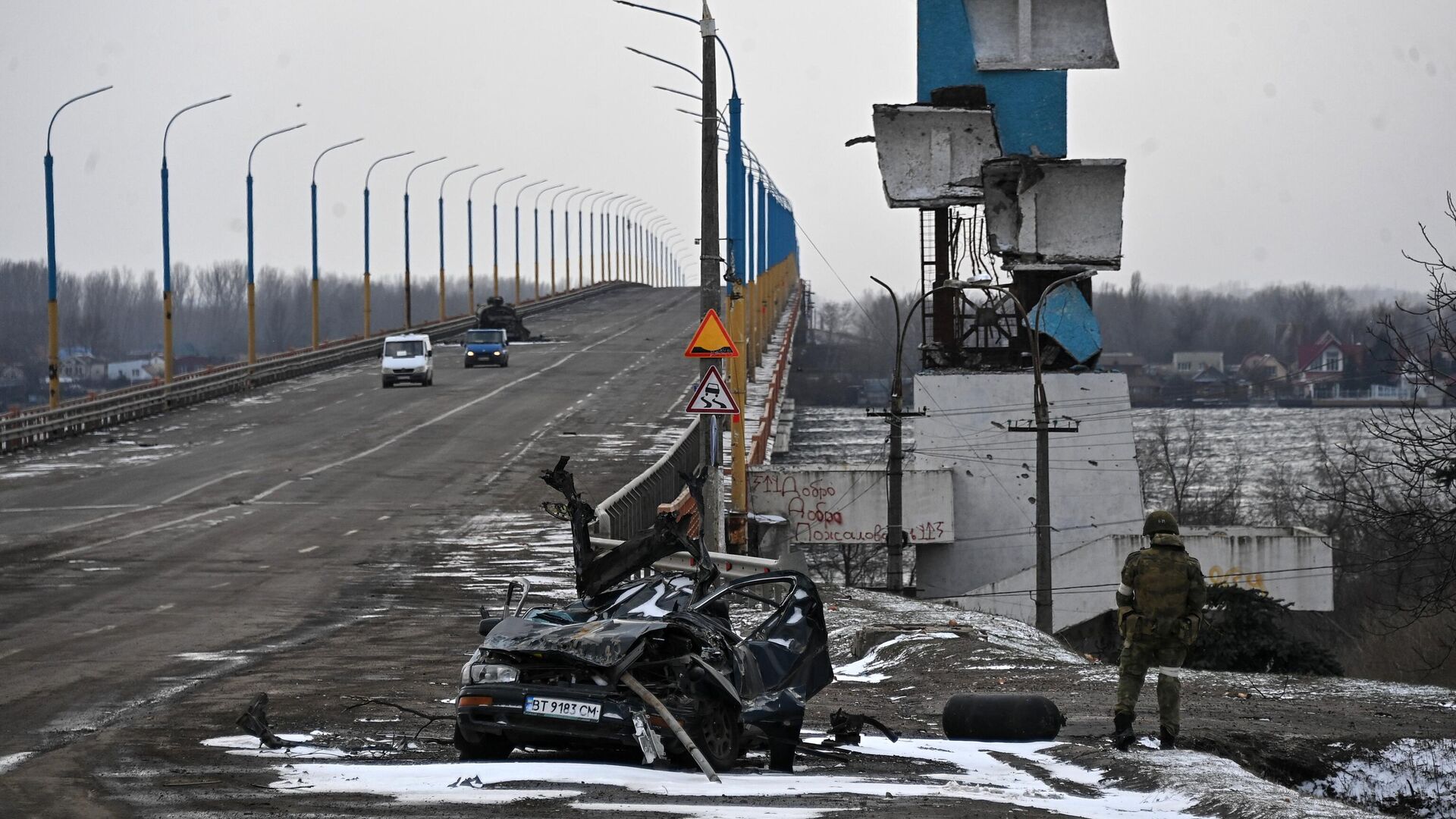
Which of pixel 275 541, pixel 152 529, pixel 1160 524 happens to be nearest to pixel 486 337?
pixel 152 529

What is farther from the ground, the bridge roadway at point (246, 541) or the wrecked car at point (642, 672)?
the wrecked car at point (642, 672)

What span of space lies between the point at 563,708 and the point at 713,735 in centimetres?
96

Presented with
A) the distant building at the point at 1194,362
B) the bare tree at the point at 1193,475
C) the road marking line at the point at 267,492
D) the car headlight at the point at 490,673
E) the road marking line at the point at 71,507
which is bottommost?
the bare tree at the point at 1193,475

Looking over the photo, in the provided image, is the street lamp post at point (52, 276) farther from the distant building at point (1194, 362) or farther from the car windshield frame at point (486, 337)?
the distant building at point (1194, 362)

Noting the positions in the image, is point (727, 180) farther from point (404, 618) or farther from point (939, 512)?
point (404, 618)

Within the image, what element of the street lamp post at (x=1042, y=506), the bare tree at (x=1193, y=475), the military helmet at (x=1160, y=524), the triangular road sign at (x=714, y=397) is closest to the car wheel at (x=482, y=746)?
the military helmet at (x=1160, y=524)

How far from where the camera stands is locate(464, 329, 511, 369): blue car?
6775cm

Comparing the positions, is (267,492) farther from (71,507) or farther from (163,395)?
(163,395)

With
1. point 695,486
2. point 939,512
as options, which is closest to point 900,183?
point 939,512

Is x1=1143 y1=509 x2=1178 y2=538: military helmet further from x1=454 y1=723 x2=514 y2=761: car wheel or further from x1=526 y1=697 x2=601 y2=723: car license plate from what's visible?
x1=454 y1=723 x2=514 y2=761: car wheel

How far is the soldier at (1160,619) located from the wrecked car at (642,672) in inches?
79.8

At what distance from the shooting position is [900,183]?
56.0m

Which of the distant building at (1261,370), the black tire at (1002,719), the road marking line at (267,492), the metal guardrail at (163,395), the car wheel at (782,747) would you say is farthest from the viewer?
the distant building at (1261,370)

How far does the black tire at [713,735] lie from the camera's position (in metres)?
9.27
